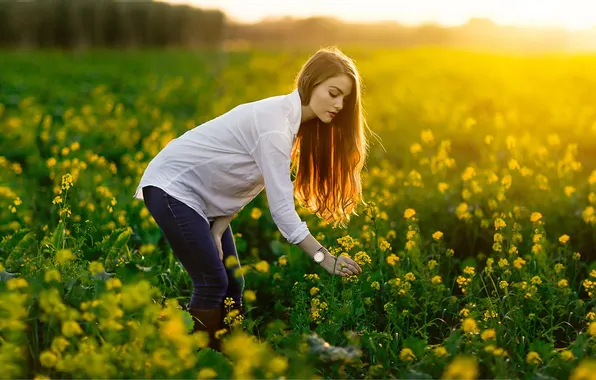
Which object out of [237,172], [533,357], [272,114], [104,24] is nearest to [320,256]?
[237,172]

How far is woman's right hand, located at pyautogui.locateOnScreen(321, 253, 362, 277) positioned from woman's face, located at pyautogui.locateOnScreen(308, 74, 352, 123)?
0.70 meters

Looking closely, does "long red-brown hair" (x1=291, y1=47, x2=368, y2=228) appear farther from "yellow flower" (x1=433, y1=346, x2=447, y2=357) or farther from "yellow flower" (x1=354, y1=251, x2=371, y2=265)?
"yellow flower" (x1=433, y1=346, x2=447, y2=357)

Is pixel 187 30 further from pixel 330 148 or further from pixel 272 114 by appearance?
pixel 272 114

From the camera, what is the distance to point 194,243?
3.78 m

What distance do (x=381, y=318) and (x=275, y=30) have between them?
83.9 meters

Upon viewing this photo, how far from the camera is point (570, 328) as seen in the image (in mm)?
4402

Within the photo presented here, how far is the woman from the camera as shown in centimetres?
357

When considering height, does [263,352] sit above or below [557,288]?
above

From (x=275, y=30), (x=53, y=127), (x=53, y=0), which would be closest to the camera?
(x=53, y=127)

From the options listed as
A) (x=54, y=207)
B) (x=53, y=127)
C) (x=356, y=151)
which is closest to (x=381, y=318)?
(x=356, y=151)

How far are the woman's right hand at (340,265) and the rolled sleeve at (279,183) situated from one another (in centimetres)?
16

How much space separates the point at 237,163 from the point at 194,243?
451mm

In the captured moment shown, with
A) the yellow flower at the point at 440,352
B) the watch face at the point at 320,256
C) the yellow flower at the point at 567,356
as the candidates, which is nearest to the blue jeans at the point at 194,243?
the watch face at the point at 320,256

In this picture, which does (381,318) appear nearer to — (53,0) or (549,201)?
(549,201)
